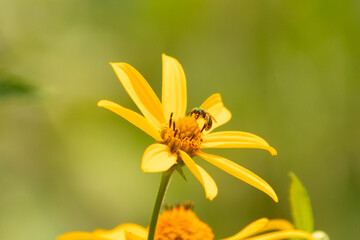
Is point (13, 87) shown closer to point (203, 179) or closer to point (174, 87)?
point (174, 87)

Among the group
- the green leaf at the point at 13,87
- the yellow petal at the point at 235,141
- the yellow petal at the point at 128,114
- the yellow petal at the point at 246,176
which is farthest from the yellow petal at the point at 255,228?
the green leaf at the point at 13,87

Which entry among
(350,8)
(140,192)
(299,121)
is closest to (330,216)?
(299,121)

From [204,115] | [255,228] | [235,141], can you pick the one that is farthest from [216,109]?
[255,228]

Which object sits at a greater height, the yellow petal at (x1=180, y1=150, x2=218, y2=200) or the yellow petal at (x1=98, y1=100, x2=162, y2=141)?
the yellow petal at (x1=98, y1=100, x2=162, y2=141)

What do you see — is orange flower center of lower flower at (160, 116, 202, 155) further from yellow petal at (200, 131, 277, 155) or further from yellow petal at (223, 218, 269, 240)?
yellow petal at (223, 218, 269, 240)

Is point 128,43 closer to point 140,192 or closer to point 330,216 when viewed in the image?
point 140,192

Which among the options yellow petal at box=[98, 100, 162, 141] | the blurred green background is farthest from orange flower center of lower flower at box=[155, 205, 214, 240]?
the blurred green background
